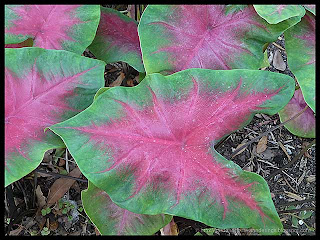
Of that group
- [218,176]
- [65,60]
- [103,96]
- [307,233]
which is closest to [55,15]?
[65,60]

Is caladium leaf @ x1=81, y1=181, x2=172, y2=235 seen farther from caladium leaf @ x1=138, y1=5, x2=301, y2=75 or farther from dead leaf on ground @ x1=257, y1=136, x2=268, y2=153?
dead leaf on ground @ x1=257, y1=136, x2=268, y2=153

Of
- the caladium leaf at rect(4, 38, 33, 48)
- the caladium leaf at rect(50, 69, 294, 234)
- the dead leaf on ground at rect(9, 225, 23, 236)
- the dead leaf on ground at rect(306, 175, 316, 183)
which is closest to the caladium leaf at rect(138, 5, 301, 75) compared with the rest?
the caladium leaf at rect(50, 69, 294, 234)

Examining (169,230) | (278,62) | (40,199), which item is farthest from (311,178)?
(40,199)

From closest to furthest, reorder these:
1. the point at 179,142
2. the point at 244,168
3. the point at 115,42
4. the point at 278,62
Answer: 1. the point at 179,142
2. the point at 115,42
3. the point at 244,168
4. the point at 278,62

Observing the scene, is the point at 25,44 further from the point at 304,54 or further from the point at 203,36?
the point at 304,54

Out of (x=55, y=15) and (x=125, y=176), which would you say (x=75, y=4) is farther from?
(x=125, y=176)

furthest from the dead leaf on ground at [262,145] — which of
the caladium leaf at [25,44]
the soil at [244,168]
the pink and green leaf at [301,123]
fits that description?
the caladium leaf at [25,44]
